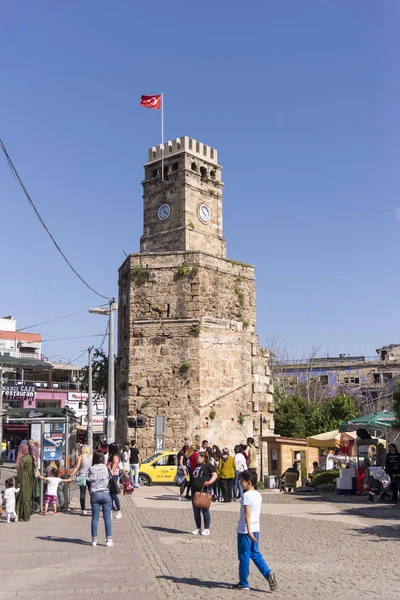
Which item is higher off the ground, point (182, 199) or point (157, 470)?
point (182, 199)

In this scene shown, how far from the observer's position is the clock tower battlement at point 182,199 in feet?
117

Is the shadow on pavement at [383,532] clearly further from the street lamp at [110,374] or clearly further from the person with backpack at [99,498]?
the street lamp at [110,374]

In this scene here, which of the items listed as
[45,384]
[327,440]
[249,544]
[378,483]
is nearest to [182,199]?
[327,440]

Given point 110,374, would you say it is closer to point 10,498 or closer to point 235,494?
point 235,494

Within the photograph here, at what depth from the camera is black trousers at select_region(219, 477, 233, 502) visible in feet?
56.5

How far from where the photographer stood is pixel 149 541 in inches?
434

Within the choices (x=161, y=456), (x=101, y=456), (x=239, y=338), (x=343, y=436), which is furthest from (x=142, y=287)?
(x=101, y=456)

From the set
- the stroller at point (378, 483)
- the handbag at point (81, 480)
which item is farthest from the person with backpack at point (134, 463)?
the stroller at point (378, 483)

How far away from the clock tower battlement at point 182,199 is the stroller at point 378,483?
20.2 m

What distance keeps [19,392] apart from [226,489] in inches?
1437

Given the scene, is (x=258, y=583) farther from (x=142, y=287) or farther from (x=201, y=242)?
(x=201, y=242)

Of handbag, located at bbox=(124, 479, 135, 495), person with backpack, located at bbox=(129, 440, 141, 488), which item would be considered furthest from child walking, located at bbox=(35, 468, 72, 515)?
person with backpack, located at bbox=(129, 440, 141, 488)

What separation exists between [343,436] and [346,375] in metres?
44.5

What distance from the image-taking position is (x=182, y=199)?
1419 inches
